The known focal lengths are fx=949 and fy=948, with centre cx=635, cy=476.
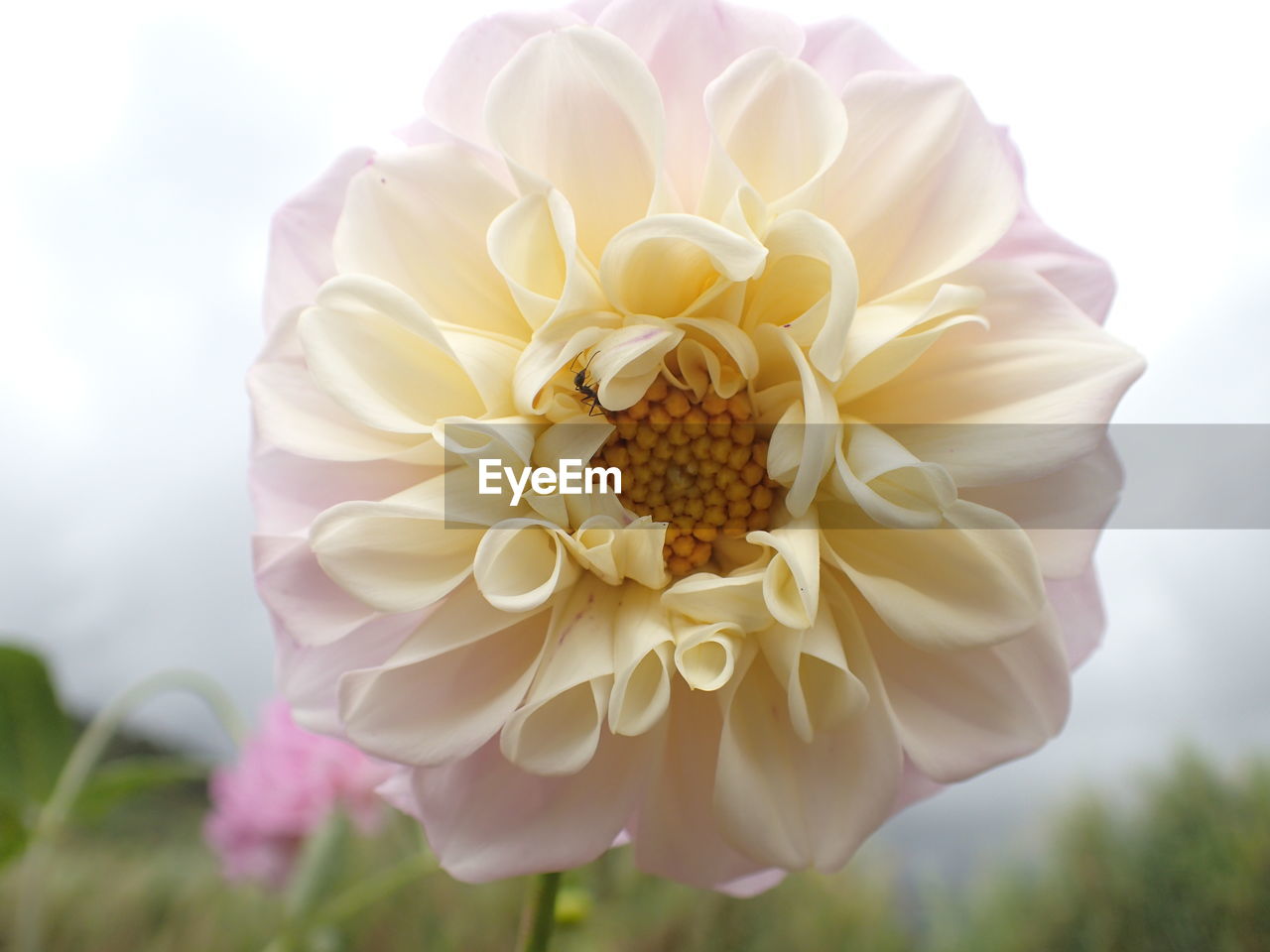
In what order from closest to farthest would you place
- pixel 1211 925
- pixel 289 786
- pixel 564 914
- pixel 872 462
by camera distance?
pixel 872 462 < pixel 564 914 < pixel 1211 925 < pixel 289 786

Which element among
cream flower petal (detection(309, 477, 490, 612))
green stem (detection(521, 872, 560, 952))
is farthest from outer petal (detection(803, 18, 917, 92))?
green stem (detection(521, 872, 560, 952))

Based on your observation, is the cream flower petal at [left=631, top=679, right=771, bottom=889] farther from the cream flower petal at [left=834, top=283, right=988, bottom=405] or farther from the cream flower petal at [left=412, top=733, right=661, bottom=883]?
the cream flower petal at [left=834, top=283, right=988, bottom=405]

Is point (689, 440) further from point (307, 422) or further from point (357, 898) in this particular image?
point (357, 898)

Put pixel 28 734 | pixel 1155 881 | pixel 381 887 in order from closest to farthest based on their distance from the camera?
pixel 381 887 < pixel 28 734 < pixel 1155 881

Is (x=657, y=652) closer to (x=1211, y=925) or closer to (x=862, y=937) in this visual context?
(x=1211, y=925)

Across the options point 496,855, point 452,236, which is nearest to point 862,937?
point 496,855

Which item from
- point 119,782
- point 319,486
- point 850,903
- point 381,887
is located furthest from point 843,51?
point 850,903
